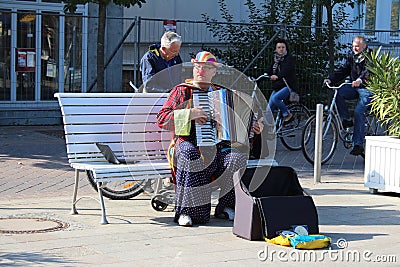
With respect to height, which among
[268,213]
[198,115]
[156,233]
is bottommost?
[156,233]

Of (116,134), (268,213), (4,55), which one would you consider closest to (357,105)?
(116,134)

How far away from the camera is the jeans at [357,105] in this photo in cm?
1209

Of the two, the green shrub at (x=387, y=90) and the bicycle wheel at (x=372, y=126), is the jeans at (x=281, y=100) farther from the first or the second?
the green shrub at (x=387, y=90)

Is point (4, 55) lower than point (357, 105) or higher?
higher

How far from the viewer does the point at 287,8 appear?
18547mm

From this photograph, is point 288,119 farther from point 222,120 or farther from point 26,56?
point 26,56

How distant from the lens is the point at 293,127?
13.7 m

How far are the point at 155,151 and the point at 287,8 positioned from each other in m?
10.4

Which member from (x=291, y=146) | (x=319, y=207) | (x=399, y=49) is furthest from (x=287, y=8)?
(x=319, y=207)

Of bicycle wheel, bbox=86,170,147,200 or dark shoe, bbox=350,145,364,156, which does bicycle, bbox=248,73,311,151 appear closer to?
dark shoe, bbox=350,145,364,156

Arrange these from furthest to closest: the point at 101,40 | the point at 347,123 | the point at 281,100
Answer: the point at 101,40, the point at 281,100, the point at 347,123

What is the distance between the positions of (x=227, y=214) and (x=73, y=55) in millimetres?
9942

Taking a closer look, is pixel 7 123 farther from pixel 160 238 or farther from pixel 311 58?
pixel 160 238

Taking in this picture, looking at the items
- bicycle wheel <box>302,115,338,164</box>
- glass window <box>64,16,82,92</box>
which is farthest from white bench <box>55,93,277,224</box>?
glass window <box>64,16,82,92</box>
